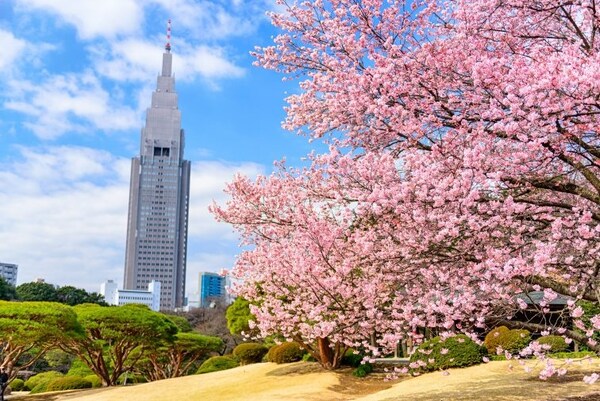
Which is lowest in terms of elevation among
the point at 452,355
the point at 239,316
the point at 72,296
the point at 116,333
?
the point at 452,355

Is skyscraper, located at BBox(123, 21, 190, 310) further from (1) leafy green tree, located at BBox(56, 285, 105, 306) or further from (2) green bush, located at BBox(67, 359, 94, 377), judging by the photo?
(2) green bush, located at BBox(67, 359, 94, 377)

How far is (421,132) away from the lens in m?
7.27

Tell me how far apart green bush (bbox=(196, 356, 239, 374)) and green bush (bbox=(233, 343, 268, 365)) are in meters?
1.50

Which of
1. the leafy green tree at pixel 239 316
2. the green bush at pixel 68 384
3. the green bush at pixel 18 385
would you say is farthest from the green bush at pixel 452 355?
the green bush at pixel 18 385

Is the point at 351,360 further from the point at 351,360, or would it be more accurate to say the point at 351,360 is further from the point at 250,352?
the point at 250,352

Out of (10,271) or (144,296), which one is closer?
(144,296)

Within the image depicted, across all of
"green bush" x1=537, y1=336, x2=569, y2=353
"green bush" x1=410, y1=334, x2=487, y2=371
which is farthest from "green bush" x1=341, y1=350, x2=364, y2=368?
"green bush" x1=537, y1=336, x2=569, y2=353

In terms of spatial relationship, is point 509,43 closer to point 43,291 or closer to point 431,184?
point 431,184

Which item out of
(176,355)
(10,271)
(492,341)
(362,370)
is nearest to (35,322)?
(362,370)

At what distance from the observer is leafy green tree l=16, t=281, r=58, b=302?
172 feet

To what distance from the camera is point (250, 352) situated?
90.7ft

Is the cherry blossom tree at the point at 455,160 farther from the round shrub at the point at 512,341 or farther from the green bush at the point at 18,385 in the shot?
the green bush at the point at 18,385

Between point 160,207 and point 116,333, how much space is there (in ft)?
354

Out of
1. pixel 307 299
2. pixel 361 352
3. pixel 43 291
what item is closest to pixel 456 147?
pixel 307 299
